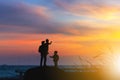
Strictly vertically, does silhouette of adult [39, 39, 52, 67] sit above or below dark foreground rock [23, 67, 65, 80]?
above

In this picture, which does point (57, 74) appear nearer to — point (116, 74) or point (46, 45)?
point (46, 45)

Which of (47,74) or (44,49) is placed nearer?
(47,74)

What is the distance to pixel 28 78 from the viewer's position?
27.9m

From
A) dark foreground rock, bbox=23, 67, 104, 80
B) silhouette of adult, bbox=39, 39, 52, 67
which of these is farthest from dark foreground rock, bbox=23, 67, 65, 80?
silhouette of adult, bbox=39, 39, 52, 67

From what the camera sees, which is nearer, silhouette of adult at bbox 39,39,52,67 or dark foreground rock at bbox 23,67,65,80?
dark foreground rock at bbox 23,67,65,80

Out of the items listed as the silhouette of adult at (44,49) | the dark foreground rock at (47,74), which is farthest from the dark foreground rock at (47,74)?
the silhouette of adult at (44,49)

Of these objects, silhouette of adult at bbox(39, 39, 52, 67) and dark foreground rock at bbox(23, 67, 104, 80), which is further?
silhouette of adult at bbox(39, 39, 52, 67)

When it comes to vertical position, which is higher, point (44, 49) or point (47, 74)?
point (44, 49)

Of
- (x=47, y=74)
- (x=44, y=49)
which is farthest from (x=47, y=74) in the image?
(x=44, y=49)

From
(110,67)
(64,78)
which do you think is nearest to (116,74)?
(110,67)

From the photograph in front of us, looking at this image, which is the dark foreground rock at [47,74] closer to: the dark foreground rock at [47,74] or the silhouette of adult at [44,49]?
the dark foreground rock at [47,74]

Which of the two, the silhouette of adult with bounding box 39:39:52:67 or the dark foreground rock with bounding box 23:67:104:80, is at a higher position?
the silhouette of adult with bounding box 39:39:52:67

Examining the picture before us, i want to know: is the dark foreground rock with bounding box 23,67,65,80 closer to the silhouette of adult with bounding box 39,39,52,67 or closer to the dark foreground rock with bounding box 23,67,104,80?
the dark foreground rock with bounding box 23,67,104,80

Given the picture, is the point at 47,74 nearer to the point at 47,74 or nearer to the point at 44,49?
the point at 47,74
